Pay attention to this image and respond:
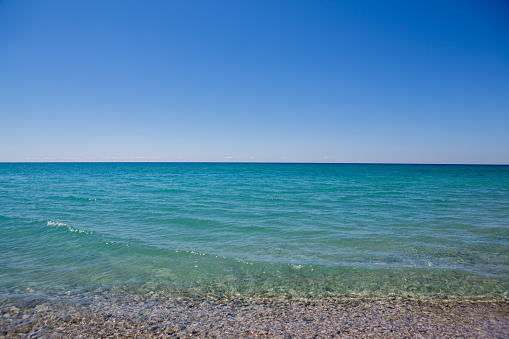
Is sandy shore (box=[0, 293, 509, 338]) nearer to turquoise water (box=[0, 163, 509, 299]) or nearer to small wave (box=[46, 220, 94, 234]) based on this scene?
turquoise water (box=[0, 163, 509, 299])

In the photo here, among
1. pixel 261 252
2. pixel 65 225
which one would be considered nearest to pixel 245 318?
pixel 261 252

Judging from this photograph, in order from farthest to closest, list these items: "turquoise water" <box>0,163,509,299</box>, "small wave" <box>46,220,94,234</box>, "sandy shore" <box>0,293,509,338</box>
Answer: "small wave" <box>46,220,94,234</box> → "turquoise water" <box>0,163,509,299</box> → "sandy shore" <box>0,293,509,338</box>

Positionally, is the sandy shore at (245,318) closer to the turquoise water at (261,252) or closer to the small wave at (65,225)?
the turquoise water at (261,252)

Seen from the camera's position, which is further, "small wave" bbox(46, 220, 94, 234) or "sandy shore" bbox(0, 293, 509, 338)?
"small wave" bbox(46, 220, 94, 234)

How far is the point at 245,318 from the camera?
4.43 metres

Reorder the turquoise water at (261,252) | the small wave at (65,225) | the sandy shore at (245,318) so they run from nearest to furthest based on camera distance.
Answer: the sandy shore at (245,318) → the turquoise water at (261,252) → the small wave at (65,225)

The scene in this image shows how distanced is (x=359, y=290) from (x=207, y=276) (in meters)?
3.71

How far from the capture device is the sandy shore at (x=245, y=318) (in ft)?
13.0

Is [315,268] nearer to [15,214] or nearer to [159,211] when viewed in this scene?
[159,211]

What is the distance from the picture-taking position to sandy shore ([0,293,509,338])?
13.0 feet

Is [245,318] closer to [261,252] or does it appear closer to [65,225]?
[261,252]

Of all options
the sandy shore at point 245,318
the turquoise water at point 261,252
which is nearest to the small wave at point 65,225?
the turquoise water at point 261,252

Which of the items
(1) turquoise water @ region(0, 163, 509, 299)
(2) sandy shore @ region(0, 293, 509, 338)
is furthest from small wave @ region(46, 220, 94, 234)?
(2) sandy shore @ region(0, 293, 509, 338)

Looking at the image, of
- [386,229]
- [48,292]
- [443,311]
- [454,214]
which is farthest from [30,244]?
[454,214]
